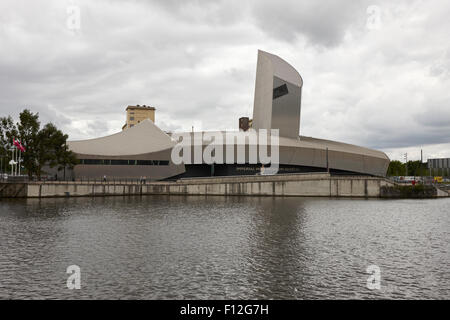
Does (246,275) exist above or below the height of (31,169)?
below

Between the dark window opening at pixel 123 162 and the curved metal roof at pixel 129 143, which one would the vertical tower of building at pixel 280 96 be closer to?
the curved metal roof at pixel 129 143

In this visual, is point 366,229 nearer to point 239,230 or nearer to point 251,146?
point 239,230

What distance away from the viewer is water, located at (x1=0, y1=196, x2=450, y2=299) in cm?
1130

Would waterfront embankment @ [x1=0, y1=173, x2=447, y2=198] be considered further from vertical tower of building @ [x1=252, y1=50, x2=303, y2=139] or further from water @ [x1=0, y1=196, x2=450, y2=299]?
water @ [x1=0, y1=196, x2=450, y2=299]

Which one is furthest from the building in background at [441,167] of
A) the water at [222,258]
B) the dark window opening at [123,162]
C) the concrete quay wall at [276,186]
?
the water at [222,258]

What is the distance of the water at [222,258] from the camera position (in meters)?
11.3

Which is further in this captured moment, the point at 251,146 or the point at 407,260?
the point at 251,146

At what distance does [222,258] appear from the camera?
15.1 meters
